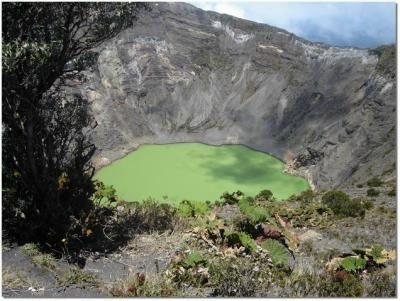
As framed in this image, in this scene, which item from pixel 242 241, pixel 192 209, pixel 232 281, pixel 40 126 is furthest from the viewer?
pixel 192 209

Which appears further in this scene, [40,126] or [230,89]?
[230,89]

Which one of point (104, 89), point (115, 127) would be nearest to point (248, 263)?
point (115, 127)

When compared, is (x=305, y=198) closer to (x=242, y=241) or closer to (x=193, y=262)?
(x=242, y=241)

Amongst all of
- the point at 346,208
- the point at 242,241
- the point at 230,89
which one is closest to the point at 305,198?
the point at 346,208

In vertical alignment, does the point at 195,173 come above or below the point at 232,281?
above

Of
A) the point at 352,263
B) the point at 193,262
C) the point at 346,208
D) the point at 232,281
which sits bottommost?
the point at 232,281

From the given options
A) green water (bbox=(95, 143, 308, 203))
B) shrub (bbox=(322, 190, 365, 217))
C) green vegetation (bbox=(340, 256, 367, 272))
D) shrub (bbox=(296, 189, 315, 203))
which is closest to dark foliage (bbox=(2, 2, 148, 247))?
green vegetation (bbox=(340, 256, 367, 272))

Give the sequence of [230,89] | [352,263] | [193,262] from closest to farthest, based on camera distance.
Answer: [193,262] → [352,263] → [230,89]

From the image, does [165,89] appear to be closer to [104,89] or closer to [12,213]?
[104,89]
